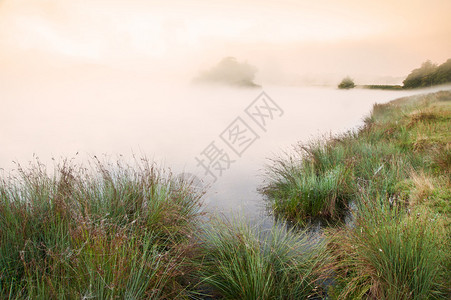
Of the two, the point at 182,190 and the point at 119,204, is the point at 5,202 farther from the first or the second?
the point at 182,190

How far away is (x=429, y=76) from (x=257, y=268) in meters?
17.0

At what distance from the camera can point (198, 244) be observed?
10.3ft

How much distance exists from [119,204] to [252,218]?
1887mm

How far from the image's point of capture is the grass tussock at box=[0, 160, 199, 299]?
1949mm

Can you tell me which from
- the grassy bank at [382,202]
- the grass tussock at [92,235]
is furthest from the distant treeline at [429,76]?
the grass tussock at [92,235]

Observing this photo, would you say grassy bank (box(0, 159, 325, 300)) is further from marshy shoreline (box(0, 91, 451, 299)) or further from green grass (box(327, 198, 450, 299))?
green grass (box(327, 198, 450, 299))

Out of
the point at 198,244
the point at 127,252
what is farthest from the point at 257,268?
the point at 127,252

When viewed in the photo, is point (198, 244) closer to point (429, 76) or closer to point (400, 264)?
point (400, 264)

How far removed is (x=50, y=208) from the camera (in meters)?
2.98

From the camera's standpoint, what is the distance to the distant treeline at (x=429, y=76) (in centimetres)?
1454

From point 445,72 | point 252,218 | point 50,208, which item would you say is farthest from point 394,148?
point 445,72

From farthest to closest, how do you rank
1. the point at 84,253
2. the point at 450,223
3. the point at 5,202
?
the point at 450,223 → the point at 5,202 → the point at 84,253

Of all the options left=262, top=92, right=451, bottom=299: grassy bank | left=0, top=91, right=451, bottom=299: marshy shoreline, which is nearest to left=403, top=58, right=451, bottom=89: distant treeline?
left=262, top=92, right=451, bottom=299: grassy bank

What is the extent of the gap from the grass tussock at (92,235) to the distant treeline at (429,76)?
14814 millimetres
